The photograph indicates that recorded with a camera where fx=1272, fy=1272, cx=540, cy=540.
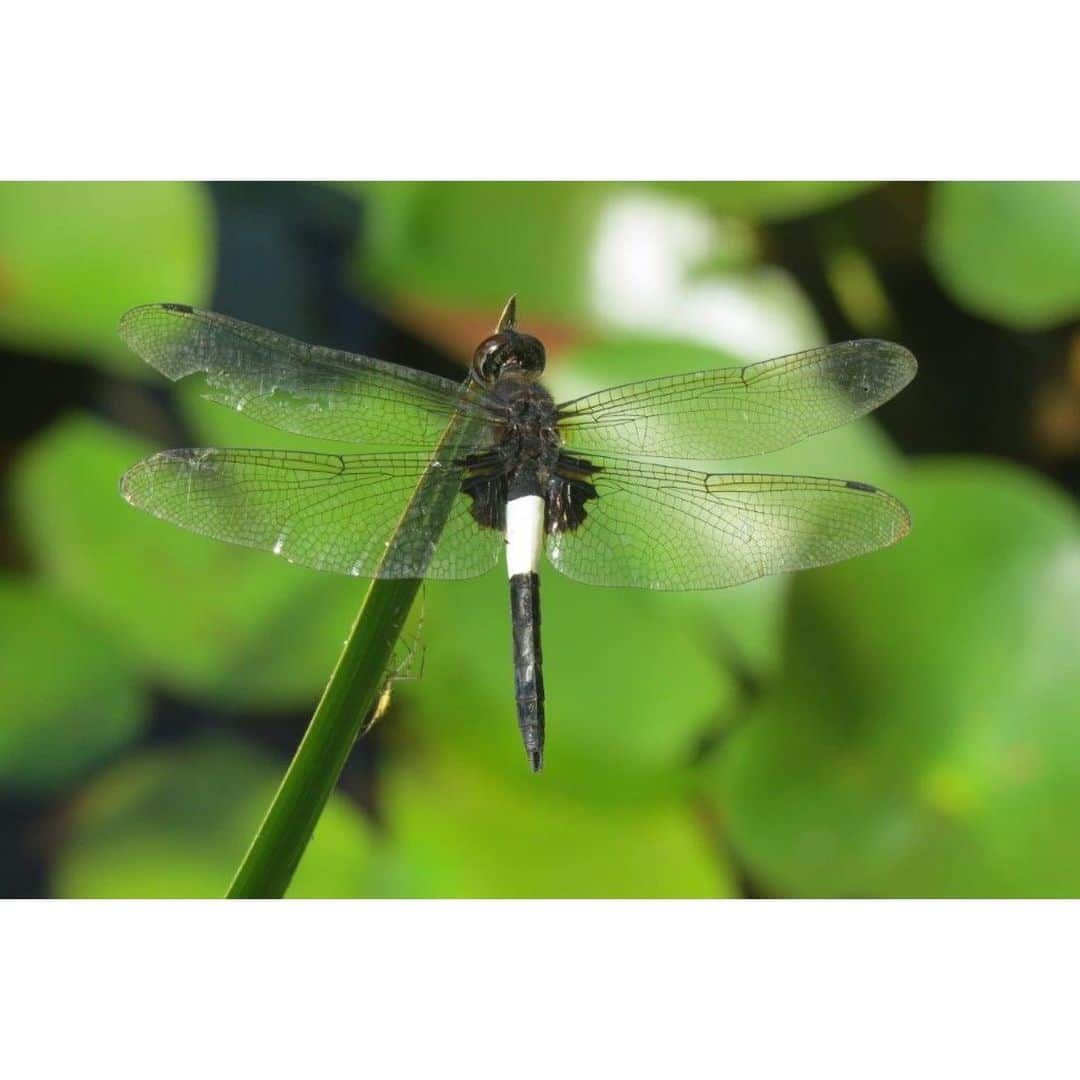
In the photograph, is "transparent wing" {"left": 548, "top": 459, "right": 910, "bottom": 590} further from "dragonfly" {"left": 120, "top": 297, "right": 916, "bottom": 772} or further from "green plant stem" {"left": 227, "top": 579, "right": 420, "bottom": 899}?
"green plant stem" {"left": 227, "top": 579, "right": 420, "bottom": 899}

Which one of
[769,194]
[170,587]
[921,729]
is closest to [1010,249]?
[769,194]

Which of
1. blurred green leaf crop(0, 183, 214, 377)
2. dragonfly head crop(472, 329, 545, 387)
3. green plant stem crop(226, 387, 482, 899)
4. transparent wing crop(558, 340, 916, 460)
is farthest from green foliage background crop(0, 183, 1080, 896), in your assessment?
green plant stem crop(226, 387, 482, 899)

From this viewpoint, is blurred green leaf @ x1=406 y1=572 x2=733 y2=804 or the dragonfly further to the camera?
blurred green leaf @ x1=406 y1=572 x2=733 y2=804

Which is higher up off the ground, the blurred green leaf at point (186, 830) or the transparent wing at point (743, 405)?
the transparent wing at point (743, 405)

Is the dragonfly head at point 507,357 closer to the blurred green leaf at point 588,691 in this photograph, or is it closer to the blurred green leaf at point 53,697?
the blurred green leaf at point 588,691

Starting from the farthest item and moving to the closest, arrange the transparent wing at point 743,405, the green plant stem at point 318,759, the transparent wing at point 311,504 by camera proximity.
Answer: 1. the transparent wing at point 743,405
2. the transparent wing at point 311,504
3. the green plant stem at point 318,759

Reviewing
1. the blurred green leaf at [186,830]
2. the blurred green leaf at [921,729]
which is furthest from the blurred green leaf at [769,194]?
the blurred green leaf at [186,830]

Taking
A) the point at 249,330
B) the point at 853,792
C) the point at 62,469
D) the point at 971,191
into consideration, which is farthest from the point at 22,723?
the point at 971,191

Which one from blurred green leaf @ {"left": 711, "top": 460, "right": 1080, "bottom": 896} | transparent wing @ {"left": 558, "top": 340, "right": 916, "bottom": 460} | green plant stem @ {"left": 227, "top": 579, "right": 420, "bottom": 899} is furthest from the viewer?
blurred green leaf @ {"left": 711, "top": 460, "right": 1080, "bottom": 896}
